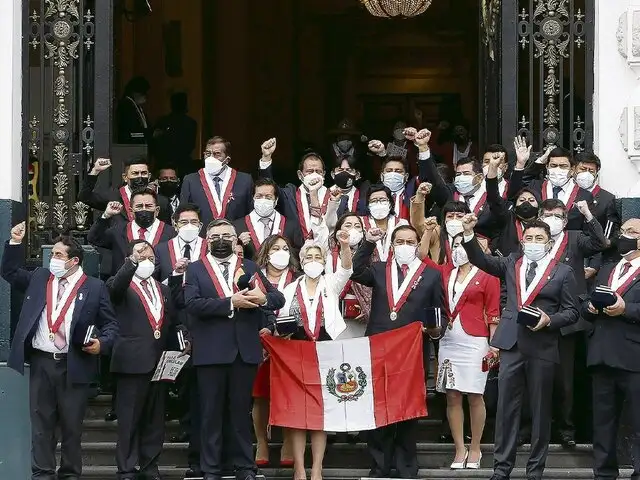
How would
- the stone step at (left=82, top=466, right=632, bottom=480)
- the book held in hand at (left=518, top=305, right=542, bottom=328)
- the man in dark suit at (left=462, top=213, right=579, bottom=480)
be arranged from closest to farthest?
the book held in hand at (left=518, top=305, right=542, bottom=328)
the man in dark suit at (left=462, top=213, right=579, bottom=480)
the stone step at (left=82, top=466, right=632, bottom=480)

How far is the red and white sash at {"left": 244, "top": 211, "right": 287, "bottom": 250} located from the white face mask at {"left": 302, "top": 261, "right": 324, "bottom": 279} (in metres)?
0.87

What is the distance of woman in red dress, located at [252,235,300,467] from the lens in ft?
51.4

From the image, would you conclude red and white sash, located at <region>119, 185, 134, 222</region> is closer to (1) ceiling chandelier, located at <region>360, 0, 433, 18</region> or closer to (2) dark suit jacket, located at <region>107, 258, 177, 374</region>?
(2) dark suit jacket, located at <region>107, 258, 177, 374</region>

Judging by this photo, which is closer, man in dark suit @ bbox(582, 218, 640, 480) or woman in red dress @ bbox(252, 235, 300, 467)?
man in dark suit @ bbox(582, 218, 640, 480)

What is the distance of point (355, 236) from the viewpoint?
15.8 meters

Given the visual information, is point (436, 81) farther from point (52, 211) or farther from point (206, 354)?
point (206, 354)

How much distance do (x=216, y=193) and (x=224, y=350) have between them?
2094mm

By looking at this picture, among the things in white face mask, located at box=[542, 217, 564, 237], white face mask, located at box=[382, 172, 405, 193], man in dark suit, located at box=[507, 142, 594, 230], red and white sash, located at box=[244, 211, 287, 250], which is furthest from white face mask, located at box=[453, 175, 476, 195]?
red and white sash, located at box=[244, 211, 287, 250]

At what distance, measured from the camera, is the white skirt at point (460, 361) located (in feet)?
50.9

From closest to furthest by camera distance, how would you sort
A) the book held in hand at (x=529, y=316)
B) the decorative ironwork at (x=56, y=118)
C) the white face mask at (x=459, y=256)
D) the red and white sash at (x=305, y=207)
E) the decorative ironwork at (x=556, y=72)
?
the book held in hand at (x=529, y=316), the white face mask at (x=459, y=256), the red and white sash at (x=305, y=207), the decorative ironwork at (x=556, y=72), the decorative ironwork at (x=56, y=118)

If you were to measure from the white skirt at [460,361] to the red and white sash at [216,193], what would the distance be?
243 centimetres

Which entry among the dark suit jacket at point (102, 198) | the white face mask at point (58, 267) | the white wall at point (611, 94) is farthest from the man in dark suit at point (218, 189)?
the white wall at point (611, 94)

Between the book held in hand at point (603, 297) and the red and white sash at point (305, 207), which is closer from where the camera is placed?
the book held in hand at point (603, 297)

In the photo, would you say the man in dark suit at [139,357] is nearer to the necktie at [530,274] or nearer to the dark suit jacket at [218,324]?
the dark suit jacket at [218,324]
